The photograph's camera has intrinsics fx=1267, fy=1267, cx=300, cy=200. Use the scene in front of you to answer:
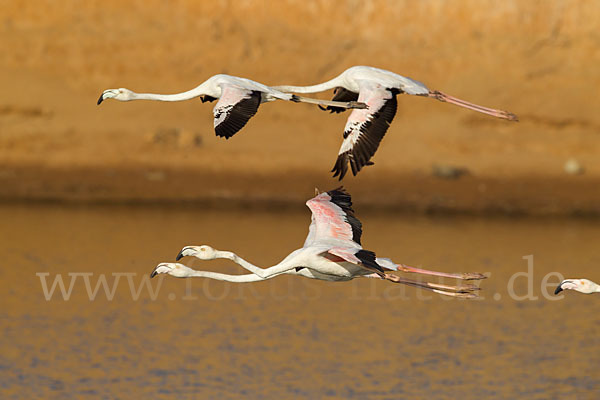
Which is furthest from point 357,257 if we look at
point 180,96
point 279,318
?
point 279,318

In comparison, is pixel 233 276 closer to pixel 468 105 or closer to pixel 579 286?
pixel 468 105

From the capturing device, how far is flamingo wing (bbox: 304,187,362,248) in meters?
16.7

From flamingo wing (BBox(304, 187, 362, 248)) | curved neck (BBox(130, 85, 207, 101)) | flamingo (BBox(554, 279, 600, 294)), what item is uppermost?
curved neck (BBox(130, 85, 207, 101))

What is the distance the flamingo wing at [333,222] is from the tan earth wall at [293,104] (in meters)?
18.6

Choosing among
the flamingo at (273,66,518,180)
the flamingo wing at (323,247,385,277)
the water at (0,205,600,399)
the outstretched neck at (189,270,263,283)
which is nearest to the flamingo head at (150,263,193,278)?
the outstretched neck at (189,270,263,283)

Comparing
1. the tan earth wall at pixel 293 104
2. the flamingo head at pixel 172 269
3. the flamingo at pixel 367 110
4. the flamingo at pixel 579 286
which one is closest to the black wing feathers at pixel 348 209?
the flamingo at pixel 367 110

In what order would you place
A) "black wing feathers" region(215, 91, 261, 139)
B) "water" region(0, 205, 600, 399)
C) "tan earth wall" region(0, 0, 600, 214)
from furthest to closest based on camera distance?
1. "tan earth wall" region(0, 0, 600, 214)
2. "water" region(0, 205, 600, 399)
3. "black wing feathers" region(215, 91, 261, 139)

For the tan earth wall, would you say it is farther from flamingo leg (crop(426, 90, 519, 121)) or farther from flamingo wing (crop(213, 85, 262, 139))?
flamingo wing (crop(213, 85, 262, 139))

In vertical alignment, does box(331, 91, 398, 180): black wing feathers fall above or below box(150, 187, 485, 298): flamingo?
above

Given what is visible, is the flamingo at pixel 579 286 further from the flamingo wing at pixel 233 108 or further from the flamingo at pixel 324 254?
the flamingo wing at pixel 233 108

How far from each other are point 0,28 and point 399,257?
18.6 m

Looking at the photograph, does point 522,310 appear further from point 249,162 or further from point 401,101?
point 401,101

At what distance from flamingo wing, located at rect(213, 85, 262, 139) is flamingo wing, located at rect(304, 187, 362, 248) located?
2575 millimetres

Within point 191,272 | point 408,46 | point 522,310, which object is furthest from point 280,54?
point 191,272
